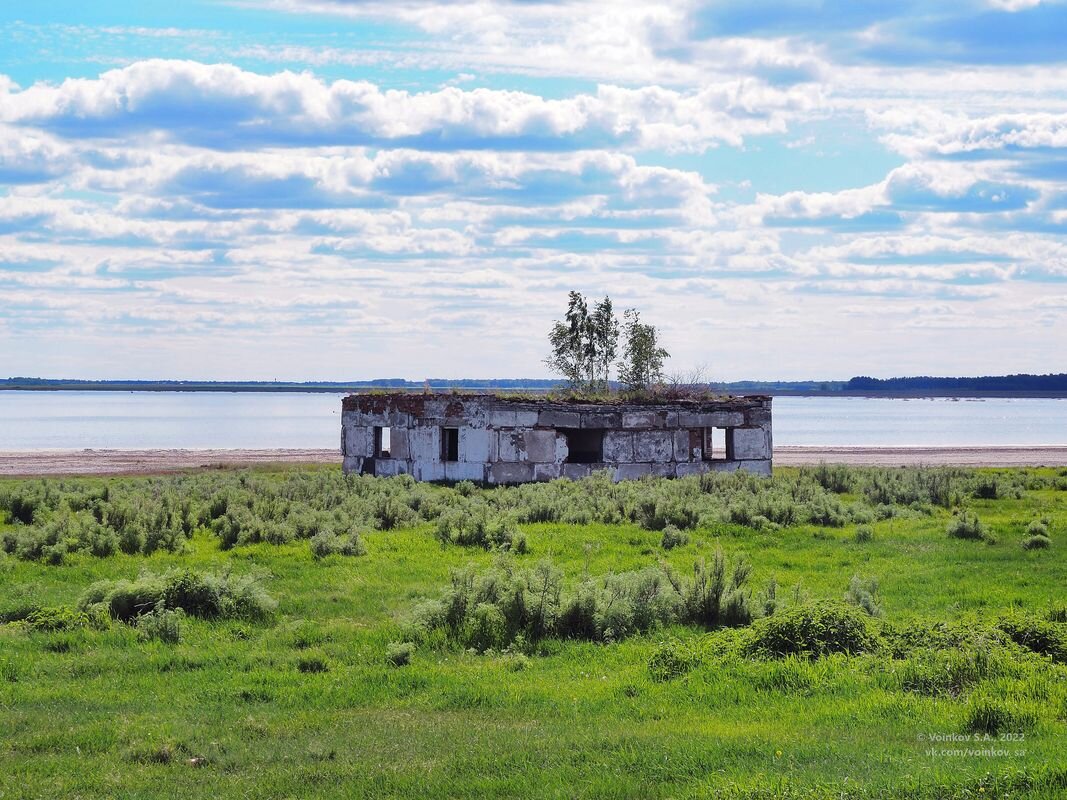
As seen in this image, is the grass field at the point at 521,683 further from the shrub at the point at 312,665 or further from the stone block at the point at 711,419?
the stone block at the point at 711,419

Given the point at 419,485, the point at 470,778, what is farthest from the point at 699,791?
the point at 419,485

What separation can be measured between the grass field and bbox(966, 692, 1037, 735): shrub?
0.02 metres

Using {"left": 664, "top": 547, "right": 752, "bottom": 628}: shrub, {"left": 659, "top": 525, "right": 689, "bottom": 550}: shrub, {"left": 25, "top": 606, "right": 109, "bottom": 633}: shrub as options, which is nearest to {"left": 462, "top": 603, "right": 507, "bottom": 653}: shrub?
{"left": 664, "top": 547, "right": 752, "bottom": 628}: shrub

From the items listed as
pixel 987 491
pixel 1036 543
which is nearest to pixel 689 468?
pixel 987 491

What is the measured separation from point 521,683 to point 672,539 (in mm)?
10113

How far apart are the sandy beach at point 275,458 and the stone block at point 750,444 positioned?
23644 mm

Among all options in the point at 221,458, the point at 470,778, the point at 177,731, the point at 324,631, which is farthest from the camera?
the point at 221,458

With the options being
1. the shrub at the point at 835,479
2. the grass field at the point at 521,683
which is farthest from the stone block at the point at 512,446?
the grass field at the point at 521,683

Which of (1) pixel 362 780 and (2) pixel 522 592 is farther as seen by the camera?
(2) pixel 522 592

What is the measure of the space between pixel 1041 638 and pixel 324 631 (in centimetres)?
780

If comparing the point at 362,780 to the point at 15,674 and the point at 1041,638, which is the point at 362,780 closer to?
the point at 15,674

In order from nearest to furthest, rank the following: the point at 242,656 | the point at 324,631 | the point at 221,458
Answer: the point at 242,656
the point at 324,631
the point at 221,458

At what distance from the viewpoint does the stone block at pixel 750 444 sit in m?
36.4

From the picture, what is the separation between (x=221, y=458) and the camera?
220ft
